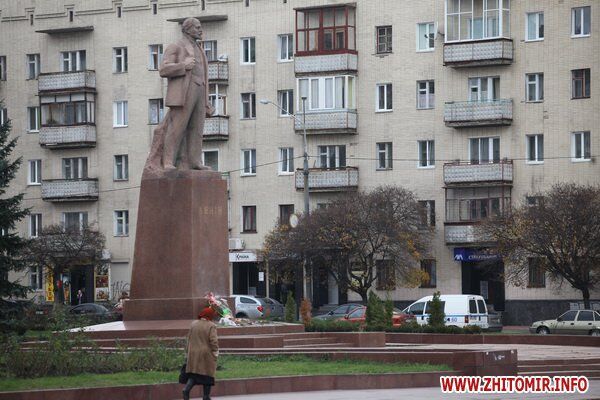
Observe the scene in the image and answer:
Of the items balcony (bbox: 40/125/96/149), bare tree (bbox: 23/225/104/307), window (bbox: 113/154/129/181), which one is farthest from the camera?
balcony (bbox: 40/125/96/149)

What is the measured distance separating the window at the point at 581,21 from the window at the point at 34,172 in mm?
30220

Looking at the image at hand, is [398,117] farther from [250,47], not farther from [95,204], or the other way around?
[95,204]

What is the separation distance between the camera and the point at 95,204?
8188 cm

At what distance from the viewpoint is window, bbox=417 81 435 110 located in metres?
73.6

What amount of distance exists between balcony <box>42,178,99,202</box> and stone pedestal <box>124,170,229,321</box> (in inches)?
1740

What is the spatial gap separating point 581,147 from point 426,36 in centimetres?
949

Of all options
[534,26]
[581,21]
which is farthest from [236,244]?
[581,21]

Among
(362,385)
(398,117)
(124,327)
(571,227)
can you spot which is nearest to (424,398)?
(362,385)

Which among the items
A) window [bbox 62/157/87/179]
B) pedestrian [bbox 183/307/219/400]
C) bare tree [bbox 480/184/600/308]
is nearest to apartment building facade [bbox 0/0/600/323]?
window [bbox 62/157/87/179]

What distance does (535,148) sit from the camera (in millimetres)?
70688

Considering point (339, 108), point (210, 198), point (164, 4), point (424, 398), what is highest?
point (164, 4)

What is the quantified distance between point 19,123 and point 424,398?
5938cm

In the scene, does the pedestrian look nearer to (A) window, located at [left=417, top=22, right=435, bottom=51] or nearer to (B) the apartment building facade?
(B) the apartment building facade

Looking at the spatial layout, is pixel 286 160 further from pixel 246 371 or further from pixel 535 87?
pixel 246 371
